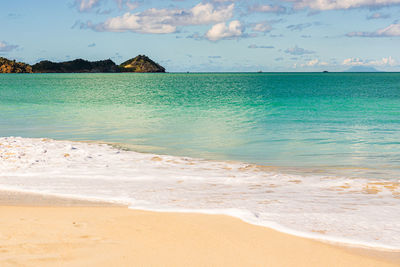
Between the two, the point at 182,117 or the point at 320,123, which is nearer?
the point at 320,123

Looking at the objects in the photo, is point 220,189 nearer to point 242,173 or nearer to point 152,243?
point 242,173

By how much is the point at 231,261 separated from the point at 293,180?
543cm

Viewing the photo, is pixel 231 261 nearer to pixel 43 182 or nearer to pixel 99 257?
pixel 99 257

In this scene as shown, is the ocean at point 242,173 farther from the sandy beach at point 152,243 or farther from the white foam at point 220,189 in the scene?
the sandy beach at point 152,243

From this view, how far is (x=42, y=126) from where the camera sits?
23.7 m

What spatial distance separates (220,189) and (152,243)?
3552 mm

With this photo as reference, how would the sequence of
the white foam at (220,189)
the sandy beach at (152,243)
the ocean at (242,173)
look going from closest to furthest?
the sandy beach at (152,243)
the white foam at (220,189)
the ocean at (242,173)

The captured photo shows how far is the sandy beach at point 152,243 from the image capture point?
480 centimetres

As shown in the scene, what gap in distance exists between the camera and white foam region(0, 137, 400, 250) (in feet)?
20.2

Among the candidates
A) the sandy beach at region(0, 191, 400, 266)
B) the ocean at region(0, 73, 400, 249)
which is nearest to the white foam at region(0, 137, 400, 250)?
the ocean at region(0, 73, 400, 249)

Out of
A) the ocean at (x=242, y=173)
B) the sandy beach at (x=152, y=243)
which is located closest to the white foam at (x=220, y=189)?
the ocean at (x=242, y=173)

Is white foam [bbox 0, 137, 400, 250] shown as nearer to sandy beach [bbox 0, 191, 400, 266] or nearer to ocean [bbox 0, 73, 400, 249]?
ocean [bbox 0, 73, 400, 249]

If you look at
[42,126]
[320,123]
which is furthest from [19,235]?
[320,123]

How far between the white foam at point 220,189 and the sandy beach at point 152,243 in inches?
16.8
